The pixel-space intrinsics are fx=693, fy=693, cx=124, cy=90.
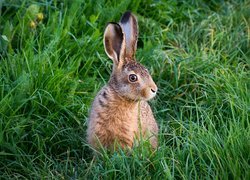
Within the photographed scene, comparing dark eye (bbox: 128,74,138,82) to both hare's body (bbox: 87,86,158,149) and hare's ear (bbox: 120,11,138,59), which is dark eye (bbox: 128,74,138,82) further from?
hare's ear (bbox: 120,11,138,59)

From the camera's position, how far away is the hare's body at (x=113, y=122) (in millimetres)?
5129

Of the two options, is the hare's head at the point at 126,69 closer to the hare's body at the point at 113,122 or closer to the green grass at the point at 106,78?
the hare's body at the point at 113,122

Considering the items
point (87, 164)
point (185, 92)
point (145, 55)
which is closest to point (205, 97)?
point (185, 92)

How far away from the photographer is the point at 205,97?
588 centimetres

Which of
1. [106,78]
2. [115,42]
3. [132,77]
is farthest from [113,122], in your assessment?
[106,78]

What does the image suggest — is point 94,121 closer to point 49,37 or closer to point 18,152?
point 18,152

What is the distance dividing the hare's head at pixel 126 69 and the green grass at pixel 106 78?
1.19 feet

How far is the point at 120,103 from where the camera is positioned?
516cm

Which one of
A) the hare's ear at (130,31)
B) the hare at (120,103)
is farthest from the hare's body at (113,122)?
the hare's ear at (130,31)

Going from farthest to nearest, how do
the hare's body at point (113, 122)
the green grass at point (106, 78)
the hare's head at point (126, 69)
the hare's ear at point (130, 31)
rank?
1. the hare's ear at point (130, 31)
2. the hare's body at point (113, 122)
3. the hare's head at point (126, 69)
4. the green grass at point (106, 78)

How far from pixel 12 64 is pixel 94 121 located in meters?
1.05

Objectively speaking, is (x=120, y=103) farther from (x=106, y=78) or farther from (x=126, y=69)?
(x=106, y=78)

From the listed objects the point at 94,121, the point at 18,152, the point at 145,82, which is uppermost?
the point at 145,82

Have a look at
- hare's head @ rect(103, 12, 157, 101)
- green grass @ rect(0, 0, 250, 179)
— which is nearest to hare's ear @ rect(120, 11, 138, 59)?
hare's head @ rect(103, 12, 157, 101)
